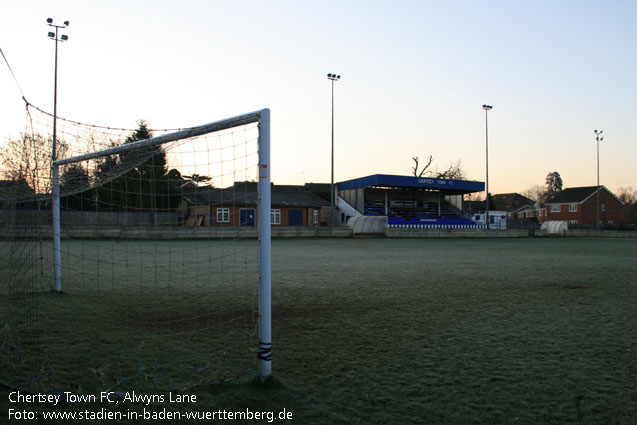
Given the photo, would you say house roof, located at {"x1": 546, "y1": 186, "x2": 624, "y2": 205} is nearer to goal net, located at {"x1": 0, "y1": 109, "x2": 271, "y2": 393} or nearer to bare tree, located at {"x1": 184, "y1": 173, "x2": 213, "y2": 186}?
goal net, located at {"x1": 0, "y1": 109, "x2": 271, "y2": 393}

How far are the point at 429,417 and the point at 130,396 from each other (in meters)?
2.27

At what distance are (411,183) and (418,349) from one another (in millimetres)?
39840

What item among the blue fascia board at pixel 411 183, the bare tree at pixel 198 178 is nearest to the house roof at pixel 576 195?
the blue fascia board at pixel 411 183

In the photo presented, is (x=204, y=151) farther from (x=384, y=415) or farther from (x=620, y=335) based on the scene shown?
(x=620, y=335)

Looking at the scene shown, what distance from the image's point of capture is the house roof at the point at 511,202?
10019 centimetres

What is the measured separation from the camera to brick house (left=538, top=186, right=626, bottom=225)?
68.0 meters

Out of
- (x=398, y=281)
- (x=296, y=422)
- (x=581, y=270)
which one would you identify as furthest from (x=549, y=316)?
(x=581, y=270)

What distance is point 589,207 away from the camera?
6838cm

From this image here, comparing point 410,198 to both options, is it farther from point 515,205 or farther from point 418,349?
point 515,205

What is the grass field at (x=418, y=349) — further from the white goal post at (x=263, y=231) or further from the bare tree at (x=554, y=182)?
the bare tree at (x=554, y=182)

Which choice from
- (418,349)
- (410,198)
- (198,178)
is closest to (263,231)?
(418,349)

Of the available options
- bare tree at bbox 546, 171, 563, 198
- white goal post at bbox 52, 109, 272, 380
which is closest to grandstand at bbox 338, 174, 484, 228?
white goal post at bbox 52, 109, 272, 380

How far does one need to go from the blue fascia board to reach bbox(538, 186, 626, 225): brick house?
31.4 m

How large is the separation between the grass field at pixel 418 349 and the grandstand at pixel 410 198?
103ft
